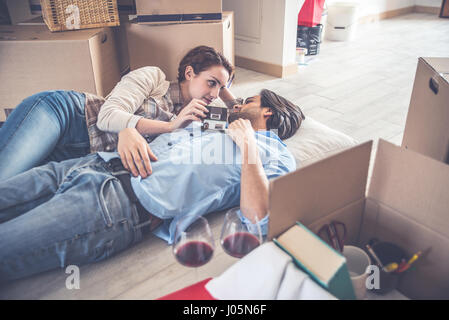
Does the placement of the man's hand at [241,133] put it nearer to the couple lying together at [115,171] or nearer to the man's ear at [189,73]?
the couple lying together at [115,171]

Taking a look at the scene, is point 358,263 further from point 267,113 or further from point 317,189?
point 267,113

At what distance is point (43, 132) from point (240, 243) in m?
0.85

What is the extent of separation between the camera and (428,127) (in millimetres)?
1241

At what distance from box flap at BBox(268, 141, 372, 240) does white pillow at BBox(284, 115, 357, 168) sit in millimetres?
686

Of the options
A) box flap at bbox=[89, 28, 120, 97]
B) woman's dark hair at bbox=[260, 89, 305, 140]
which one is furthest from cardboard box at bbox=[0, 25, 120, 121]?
woman's dark hair at bbox=[260, 89, 305, 140]

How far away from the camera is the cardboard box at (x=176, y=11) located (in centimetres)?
188

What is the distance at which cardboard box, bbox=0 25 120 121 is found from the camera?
5.44 feet

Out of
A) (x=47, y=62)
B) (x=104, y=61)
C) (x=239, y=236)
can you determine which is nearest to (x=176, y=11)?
(x=104, y=61)

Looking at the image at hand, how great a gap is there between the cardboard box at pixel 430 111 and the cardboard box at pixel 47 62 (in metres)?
1.40

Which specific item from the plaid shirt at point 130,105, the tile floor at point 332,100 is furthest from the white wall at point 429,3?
the plaid shirt at point 130,105

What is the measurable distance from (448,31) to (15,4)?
4.95 m

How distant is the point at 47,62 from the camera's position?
1.69 meters

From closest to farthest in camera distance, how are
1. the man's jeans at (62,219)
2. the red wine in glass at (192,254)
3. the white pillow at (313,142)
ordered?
1. the red wine in glass at (192,254)
2. the man's jeans at (62,219)
3. the white pillow at (313,142)

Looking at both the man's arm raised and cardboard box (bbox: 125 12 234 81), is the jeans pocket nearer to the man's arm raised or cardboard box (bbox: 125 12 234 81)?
the man's arm raised
